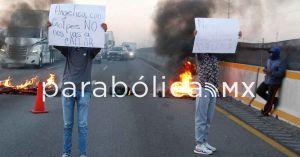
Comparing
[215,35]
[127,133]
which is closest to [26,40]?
[127,133]

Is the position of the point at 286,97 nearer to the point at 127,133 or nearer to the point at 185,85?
the point at 127,133

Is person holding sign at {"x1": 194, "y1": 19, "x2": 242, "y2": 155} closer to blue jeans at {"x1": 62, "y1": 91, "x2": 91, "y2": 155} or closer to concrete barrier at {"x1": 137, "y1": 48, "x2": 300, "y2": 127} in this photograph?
blue jeans at {"x1": 62, "y1": 91, "x2": 91, "y2": 155}

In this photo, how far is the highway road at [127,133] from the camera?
25.5 ft

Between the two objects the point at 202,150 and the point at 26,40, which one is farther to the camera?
the point at 26,40

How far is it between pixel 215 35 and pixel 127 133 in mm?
2552

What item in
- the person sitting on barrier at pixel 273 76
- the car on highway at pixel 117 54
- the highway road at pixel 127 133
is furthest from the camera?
the car on highway at pixel 117 54

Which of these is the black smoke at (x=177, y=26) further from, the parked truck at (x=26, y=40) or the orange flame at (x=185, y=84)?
the orange flame at (x=185, y=84)

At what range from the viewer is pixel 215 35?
7.96 metres

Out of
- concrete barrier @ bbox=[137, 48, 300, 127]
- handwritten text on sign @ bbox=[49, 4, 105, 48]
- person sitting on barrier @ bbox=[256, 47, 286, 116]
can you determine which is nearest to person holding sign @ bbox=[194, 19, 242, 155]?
handwritten text on sign @ bbox=[49, 4, 105, 48]

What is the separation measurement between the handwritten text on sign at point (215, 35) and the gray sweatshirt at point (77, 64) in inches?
70.4

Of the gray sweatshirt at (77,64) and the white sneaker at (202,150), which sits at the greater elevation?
the gray sweatshirt at (77,64)

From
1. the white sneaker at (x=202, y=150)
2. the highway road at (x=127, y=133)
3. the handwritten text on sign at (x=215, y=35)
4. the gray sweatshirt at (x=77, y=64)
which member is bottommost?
the highway road at (x=127, y=133)

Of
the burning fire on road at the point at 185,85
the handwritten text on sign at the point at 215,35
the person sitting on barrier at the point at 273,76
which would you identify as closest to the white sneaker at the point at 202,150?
the handwritten text on sign at the point at 215,35

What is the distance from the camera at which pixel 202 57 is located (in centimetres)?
787
